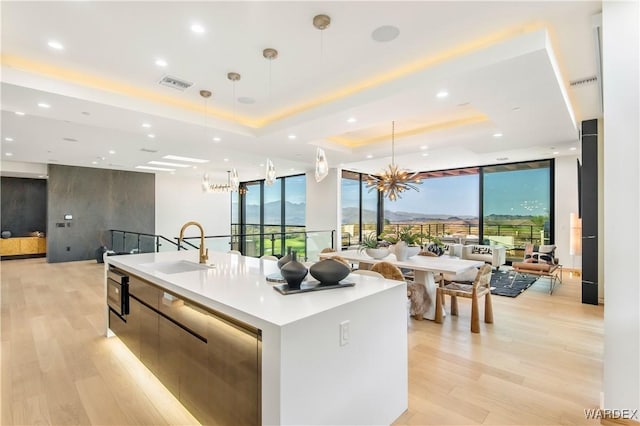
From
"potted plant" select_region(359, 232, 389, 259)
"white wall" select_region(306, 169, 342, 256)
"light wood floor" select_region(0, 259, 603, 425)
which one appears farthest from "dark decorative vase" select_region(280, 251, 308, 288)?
"white wall" select_region(306, 169, 342, 256)

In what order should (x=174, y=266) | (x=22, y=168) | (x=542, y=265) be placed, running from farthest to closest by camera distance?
(x=22, y=168)
(x=542, y=265)
(x=174, y=266)

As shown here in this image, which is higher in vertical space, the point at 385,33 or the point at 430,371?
the point at 385,33

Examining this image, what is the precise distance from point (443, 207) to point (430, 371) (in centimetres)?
855

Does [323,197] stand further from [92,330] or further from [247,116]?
[92,330]

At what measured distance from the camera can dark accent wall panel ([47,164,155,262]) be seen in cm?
928

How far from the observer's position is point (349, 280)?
2248 millimetres

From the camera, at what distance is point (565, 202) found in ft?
25.5

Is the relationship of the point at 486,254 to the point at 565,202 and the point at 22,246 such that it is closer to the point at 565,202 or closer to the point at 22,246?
the point at 565,202

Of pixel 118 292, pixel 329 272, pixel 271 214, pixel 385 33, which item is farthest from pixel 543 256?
pixel 271 214

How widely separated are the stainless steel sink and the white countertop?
67mm

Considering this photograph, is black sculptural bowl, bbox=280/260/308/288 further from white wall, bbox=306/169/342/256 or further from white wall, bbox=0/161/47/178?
white wall, bbox=0/161/47/178

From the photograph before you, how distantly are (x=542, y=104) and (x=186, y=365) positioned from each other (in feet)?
14.8

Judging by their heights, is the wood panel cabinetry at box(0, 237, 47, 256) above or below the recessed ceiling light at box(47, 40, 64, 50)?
below

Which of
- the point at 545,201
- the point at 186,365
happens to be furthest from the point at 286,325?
the point at 545,201
